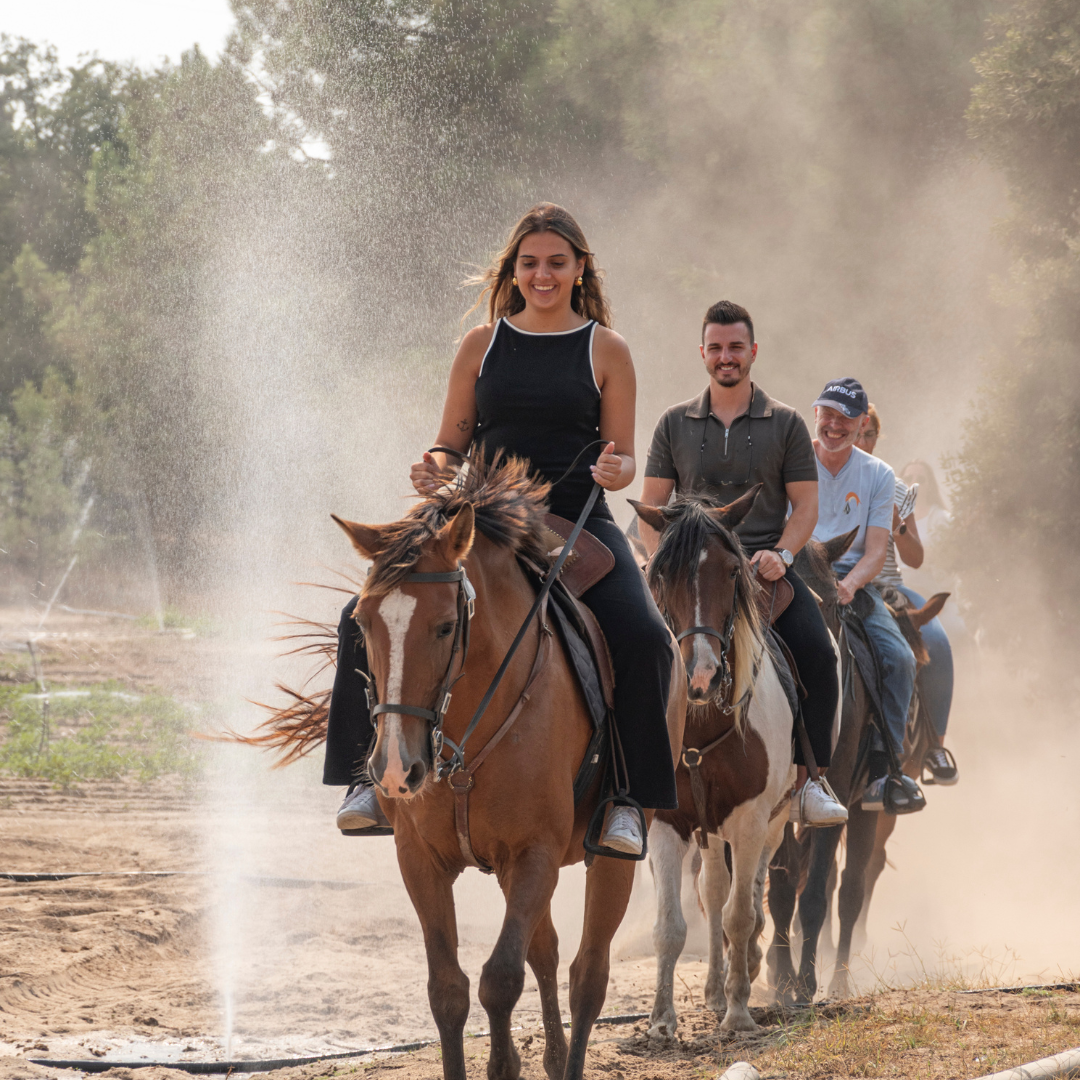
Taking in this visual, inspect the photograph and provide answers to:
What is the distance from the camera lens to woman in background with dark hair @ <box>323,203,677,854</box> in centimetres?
399

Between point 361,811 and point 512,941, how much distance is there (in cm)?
71

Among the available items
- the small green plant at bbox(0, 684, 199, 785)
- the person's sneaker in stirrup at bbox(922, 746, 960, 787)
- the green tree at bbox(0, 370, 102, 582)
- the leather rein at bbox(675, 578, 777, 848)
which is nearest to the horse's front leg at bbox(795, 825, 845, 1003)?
the leather rein at bbox(675, 578, 777, 848)

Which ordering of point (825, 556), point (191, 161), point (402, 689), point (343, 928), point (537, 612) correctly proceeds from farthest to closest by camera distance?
1. point (191, 161)
2. point (343, 928)
3. point (825, 556)
4. point (537, 612)
5. point (402, 689)

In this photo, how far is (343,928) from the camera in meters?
7.64

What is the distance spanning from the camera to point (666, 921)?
5.29 meters

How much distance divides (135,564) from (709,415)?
2080 cm

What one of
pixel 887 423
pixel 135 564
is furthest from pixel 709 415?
pixel 135 564

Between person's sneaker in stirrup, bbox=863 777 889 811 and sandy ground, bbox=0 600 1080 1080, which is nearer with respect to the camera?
sandy ground, bbox=0 600 1080 1080

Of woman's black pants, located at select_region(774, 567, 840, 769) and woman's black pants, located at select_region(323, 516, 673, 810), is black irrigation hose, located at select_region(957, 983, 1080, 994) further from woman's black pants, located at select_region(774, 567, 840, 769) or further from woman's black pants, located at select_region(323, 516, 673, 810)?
woman's black pants, located at select_region(323, 516, 673, 810)

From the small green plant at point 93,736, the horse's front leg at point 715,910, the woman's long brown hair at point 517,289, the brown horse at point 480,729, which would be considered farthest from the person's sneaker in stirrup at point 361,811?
the small green plant at point 93,736

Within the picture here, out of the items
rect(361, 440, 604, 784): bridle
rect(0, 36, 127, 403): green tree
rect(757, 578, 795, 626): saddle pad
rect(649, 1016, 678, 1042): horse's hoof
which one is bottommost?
rect(649, 1016, 678, 1042): horse's hoof

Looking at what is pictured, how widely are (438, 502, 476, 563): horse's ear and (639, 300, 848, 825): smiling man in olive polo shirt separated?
2399 mm

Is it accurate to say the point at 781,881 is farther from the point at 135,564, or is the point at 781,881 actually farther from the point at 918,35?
the point at 135,564

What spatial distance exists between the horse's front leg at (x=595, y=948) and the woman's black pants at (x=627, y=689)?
11.6 inches
